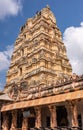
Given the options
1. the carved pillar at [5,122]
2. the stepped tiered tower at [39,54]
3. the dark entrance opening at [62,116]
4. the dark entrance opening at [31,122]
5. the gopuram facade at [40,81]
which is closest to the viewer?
the gopuram facade at [40,81]

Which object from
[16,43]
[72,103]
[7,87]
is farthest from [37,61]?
[72,103]

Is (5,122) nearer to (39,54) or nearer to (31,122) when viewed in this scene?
(31,122)

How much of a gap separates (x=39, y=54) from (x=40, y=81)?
19.3 ft

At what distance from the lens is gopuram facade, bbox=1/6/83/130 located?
2219 centimetres

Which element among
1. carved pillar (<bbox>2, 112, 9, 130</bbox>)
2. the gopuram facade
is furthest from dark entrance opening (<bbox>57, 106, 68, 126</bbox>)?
carved pillar (<bbox>2, 112, 9, 130</bbox>)

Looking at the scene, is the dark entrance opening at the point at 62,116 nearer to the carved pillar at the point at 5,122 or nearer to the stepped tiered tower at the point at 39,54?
the stepped tiered tower at the point at 39,54

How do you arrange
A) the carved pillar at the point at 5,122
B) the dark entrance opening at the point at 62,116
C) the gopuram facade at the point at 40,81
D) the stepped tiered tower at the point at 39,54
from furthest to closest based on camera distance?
the stepped tiered tower at the point at 39,54 → the carved pillar at the point at 5,122 → the dark entrance opening at the point at 62,116 → the gopuram facade at the point at 40,81

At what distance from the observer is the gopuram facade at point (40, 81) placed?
72.8ft

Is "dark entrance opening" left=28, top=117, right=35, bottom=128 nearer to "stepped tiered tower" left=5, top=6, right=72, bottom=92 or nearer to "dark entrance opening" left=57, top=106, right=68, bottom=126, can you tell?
"dark entrance opening" left=57, top=106, right=68, bottom=126

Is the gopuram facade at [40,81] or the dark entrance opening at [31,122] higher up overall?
the gopuram facade at [40,81]

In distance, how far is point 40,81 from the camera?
3180 centimetres

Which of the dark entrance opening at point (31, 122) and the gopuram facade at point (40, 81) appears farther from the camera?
the dark entrance opening at point (31, 122)

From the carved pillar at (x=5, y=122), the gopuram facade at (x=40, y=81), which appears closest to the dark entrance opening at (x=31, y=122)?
the gopuram facade at (x=40, y=81)

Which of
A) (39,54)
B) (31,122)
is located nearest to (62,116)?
(31,122)
